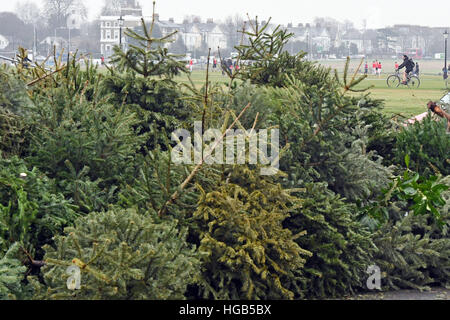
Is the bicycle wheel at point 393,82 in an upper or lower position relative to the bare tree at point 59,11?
lower

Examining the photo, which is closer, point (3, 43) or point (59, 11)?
point (59, 11)

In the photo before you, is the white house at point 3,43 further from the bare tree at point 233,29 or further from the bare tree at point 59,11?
the bare tree at point 233,29

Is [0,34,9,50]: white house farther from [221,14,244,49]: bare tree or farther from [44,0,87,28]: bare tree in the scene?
[221,14,244,49]: bare tree

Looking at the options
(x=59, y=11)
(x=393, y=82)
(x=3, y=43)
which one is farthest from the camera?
(x=3, y=43)

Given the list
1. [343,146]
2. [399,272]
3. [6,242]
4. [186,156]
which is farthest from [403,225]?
[6,242]

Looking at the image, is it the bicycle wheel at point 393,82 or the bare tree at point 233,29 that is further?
the bare tree at point 233,29

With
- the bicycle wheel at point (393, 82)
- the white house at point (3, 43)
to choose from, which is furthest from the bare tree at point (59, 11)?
the bicycle wheel at point (393, 82)

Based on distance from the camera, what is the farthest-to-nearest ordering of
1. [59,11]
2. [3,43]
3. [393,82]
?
[3,43], [59,11], [393,82]

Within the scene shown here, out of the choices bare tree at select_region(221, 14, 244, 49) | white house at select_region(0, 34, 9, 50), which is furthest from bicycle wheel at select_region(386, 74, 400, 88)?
white house at select_region(0, 34, 9, 50)

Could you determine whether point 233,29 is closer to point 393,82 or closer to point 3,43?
point 3,43

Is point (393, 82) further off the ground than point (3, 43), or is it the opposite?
point (3, 43)

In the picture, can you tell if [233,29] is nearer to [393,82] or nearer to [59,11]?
[59,11]

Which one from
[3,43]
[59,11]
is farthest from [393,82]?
[3,43]

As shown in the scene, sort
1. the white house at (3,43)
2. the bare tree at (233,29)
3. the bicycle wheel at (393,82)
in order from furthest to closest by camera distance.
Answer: the white house at (3,43), the bare tree at (233,29), the bicycle wheel at (393,82)
